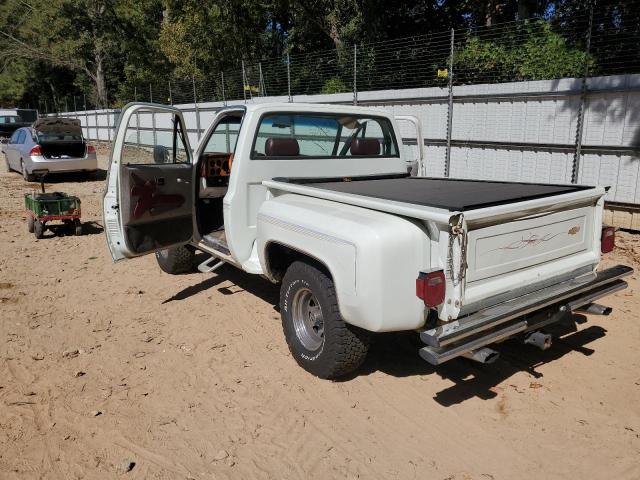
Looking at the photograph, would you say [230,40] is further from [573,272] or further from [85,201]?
[573,272]

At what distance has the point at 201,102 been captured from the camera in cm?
1839

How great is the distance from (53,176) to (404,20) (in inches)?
554

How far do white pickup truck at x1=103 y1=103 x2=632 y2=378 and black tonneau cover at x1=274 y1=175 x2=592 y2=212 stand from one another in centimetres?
2

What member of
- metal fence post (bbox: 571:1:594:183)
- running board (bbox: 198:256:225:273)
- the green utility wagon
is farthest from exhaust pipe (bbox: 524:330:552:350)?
the green utility wagon

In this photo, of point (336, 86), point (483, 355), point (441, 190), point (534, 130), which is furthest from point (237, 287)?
point (336, 86)

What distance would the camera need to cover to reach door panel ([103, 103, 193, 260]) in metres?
4.89

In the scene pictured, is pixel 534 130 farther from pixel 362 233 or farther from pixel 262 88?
pixel 262 88

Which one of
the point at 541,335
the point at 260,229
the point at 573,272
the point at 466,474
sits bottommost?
the point at 466,474

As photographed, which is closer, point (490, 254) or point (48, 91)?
point (490, 254)

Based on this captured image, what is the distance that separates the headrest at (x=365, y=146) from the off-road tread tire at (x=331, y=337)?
6.21 feet

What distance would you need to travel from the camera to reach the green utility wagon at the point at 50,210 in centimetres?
816

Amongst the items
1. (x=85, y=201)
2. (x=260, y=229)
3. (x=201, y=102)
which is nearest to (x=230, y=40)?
(x=201, y=102)

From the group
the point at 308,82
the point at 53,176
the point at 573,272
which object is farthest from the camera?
the point at 53,176

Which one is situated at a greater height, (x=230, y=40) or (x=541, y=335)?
(x=230, y=40)
